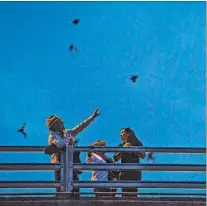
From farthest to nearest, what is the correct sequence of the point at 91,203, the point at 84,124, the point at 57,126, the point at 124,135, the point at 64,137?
the point at 84,124 → the point at 124,135 → the point at 57,126 → the point at 64,137 → the point at 91,203

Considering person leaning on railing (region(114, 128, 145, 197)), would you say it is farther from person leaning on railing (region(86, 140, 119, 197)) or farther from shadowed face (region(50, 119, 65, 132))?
shadowed face (region(50, 119, 65, 132))

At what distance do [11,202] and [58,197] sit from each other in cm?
66

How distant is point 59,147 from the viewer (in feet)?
38.8

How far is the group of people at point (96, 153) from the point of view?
1191cm

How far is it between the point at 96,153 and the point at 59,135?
2.83ft

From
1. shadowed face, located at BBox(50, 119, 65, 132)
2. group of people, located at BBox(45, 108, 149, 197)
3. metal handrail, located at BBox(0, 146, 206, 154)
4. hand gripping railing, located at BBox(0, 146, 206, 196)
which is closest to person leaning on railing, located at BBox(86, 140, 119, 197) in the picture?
group of people, located at BBox(45, 108, 149, 197)

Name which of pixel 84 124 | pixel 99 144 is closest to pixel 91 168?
pixel 99 144

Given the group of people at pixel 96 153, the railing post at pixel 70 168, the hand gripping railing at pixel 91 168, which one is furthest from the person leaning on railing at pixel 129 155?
the railing post at pixel 70 168

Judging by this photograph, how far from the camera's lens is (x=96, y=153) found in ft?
41.8

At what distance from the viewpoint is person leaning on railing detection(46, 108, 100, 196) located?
11.9 meters

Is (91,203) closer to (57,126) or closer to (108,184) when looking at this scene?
(108,184)

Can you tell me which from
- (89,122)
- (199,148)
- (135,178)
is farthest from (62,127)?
(199,148)

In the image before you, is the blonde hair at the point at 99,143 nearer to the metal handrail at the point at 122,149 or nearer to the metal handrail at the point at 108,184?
the metal handrail at the point at 122,149

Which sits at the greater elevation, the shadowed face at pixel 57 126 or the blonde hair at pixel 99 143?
the shadowed face at pixel 57 126
